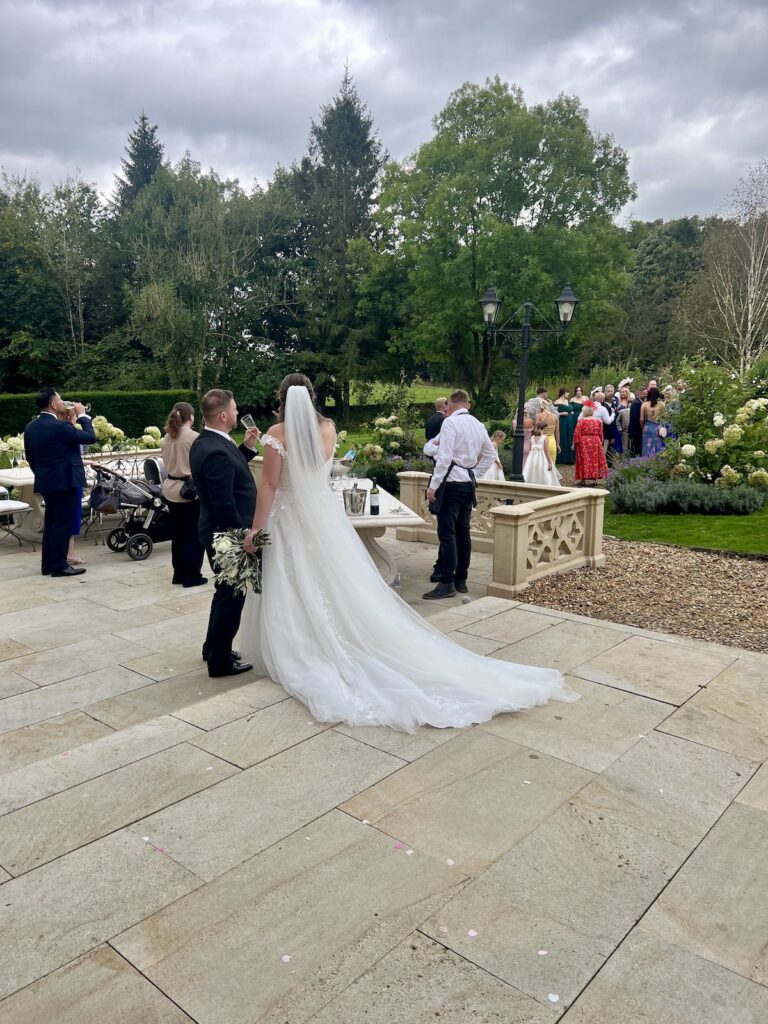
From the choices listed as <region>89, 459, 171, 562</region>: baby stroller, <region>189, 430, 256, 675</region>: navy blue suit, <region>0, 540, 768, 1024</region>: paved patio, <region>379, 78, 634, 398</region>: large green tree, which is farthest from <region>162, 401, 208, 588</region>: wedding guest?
<region>379, 78, 634, 398</region>: large green tree

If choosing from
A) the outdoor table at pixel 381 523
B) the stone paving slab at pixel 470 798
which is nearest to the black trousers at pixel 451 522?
the outdoor table at pixel 381 523

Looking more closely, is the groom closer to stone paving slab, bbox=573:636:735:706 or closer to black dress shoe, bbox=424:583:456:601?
stone paving slab, bbox=573:636:735:706

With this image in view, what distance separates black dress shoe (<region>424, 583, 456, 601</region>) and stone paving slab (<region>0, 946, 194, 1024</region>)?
547 cm

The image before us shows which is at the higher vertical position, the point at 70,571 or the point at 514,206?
the point at 514,206

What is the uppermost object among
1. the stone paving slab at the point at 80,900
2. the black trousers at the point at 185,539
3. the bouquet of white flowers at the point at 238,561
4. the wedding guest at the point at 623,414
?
the wedding guest at the point at 623,414

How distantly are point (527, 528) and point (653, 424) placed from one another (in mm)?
8018

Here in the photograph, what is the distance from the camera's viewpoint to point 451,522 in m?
7.75

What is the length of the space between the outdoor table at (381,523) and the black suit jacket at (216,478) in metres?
2.16

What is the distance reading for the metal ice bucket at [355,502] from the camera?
7.68 metres

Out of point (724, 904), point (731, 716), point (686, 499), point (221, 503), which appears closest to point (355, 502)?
point (221, 503)

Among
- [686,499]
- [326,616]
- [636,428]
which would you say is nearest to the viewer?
[326,616]

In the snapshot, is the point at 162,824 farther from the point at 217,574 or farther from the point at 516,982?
the point at 217,574

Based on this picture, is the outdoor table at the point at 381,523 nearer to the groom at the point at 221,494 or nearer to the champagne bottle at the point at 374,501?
the champagne bottle at the point at 374,501

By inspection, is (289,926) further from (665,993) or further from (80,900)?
(665,993)
